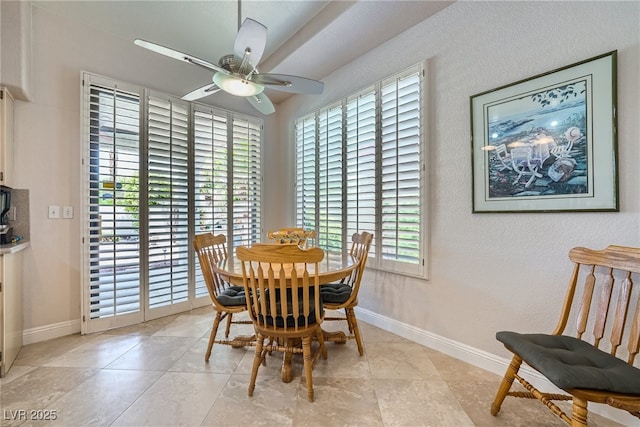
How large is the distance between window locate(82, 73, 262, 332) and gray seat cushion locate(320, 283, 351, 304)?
1664mm

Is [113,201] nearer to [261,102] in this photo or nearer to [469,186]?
[261,102]

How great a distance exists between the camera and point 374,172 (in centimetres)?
268

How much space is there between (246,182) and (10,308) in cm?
234

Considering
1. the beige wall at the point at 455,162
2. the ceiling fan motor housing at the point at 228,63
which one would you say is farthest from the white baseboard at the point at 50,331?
the ceiling fan motor housing at the point at 228,63

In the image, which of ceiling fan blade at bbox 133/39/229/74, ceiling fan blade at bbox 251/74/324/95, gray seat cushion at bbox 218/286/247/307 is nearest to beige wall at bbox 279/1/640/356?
ceiling fan blade at bbox 251/74/324/95

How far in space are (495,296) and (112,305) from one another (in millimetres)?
3338

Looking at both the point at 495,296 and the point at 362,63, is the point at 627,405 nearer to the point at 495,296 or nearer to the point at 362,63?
the point at 495,296

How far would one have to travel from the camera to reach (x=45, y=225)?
238 cm

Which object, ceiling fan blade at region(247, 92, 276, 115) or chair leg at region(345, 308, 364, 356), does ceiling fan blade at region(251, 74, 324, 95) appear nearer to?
ceiling fan blade at region(247, 92, 276, 115)

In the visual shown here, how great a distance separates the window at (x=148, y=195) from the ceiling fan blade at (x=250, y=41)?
166 cm

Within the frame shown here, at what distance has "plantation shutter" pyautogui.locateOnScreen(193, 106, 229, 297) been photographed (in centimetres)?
314

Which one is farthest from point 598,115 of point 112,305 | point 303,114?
point 112,305

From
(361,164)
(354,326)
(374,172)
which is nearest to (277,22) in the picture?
(361,164)

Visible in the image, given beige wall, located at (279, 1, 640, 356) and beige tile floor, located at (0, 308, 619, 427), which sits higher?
beige wall, located at (279, 1, 640, 356)
